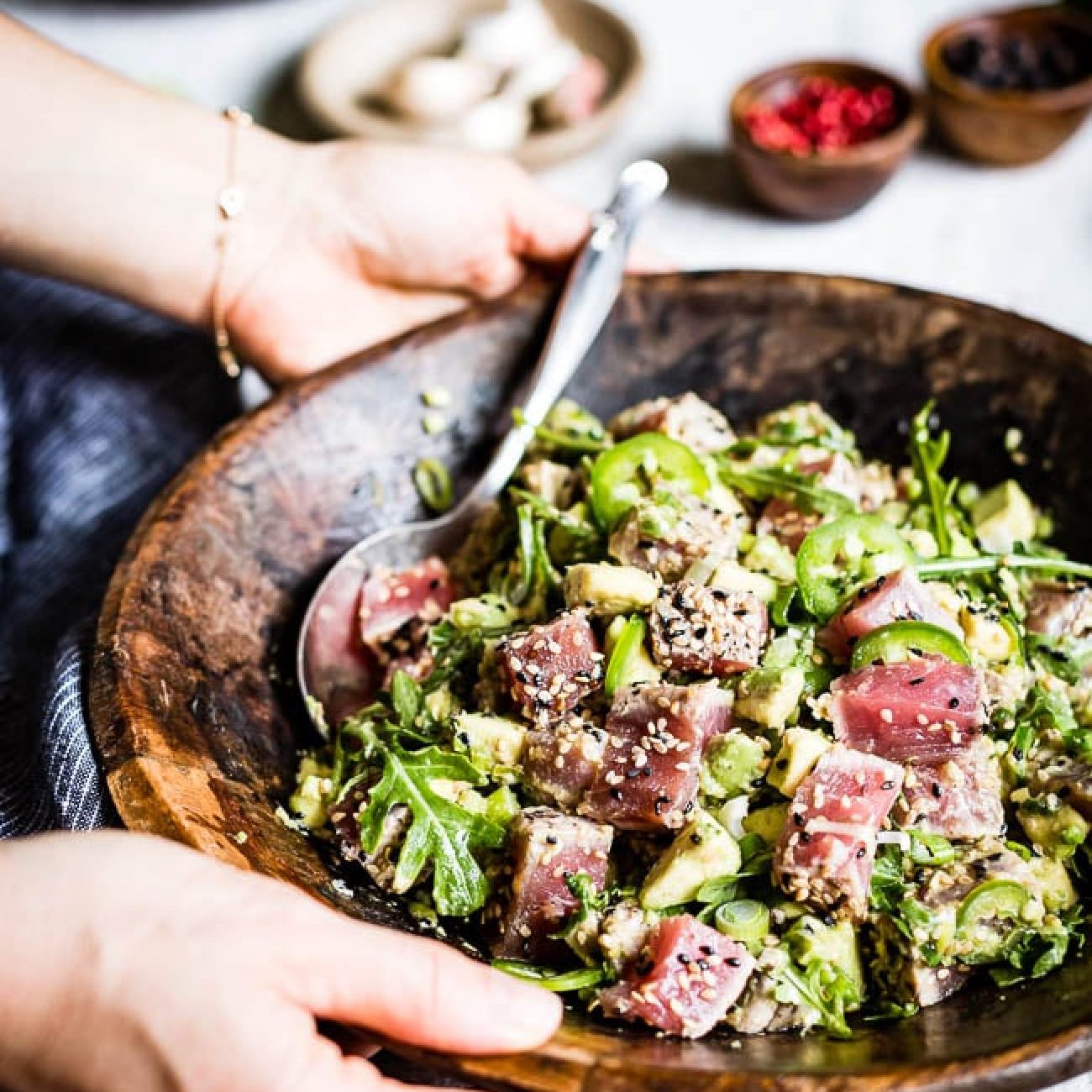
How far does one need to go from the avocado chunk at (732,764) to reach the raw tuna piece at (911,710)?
0.15 meters

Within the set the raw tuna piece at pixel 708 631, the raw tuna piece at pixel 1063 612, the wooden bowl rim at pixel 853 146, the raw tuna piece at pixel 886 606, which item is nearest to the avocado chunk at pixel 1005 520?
the raw tuna piece at pixel 1063 612

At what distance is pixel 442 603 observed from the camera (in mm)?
2699

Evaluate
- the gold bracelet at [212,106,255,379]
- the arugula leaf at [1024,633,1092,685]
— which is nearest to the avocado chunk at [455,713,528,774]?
the arugula leaf at [1024,633,1092,685]

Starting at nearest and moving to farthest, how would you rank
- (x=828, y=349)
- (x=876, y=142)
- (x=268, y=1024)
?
(x=268, y=1024), (x=828, y=349), (x=876, y=142)

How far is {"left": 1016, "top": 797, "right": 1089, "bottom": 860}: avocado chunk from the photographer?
2.10 metres

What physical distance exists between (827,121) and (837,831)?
116 inches

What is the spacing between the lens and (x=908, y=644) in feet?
7.06

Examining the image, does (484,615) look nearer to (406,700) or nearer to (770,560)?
(406,700)

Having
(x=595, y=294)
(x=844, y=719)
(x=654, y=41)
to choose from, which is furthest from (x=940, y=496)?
(x=654, y=41)

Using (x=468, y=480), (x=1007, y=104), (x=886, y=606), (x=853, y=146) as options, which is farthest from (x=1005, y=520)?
(x=1007, y=104)

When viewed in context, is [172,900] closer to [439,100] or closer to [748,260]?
[748,260]

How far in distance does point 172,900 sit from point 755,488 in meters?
1.43

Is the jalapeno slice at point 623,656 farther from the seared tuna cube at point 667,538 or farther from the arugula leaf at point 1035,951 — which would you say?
the arugula leaf at point 1035,951

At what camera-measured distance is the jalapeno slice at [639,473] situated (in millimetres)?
2553
